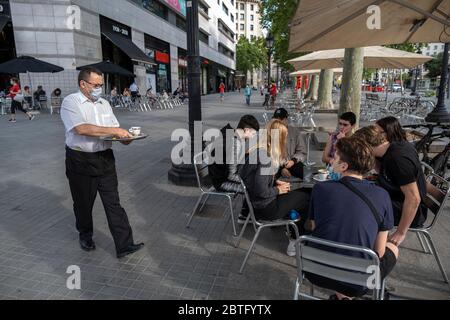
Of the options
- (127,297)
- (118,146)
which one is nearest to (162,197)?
(127,297)

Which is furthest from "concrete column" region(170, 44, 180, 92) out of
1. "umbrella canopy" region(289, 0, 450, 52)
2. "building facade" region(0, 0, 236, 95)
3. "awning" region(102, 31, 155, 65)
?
"umbrella canopy" region(289, 0, 450, 52)

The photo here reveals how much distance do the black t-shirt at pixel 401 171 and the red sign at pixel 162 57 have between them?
27.7m

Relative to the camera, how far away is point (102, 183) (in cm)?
343

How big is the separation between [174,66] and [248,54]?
145ft

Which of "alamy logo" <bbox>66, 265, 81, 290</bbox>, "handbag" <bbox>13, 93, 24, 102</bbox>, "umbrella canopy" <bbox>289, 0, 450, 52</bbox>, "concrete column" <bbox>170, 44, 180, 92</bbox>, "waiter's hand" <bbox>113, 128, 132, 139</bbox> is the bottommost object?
"alamy logo" <bbox>66, 265, 81, 290</bbox>

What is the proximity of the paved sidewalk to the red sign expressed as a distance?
24.2 m

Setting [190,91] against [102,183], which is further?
[190,91]

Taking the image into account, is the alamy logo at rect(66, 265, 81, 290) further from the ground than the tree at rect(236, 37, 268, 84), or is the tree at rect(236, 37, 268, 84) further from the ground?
the tree at rect(236, 37, 268, 84)

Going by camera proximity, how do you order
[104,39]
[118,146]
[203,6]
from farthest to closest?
[203,6] < [104,39] < [118,146]

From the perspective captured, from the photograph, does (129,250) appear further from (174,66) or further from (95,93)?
(174,66)

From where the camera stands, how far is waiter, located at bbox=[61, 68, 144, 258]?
3.15m

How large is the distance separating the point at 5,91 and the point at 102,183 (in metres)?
19.0

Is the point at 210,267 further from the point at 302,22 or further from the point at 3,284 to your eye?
the point at 302,22

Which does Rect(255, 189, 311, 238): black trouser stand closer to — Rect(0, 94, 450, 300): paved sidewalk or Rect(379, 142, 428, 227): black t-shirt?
Rect(0, 94, 450, 300): paved sidewalk
